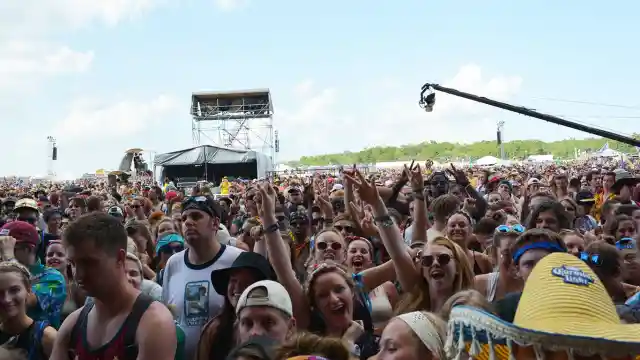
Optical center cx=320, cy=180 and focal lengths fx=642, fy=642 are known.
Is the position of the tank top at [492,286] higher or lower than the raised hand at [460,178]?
lower

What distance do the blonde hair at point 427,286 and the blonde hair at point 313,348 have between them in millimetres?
1250

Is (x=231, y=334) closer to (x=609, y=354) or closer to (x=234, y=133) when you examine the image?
(x=609, y=354)

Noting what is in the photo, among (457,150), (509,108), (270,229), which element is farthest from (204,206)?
(457,150)

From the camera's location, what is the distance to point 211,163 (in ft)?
83.3

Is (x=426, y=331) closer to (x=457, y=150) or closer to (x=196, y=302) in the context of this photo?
(x=196, y=302)

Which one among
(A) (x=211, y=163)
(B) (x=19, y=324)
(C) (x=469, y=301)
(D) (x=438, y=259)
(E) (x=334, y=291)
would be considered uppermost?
(A) (x=211, y=163)

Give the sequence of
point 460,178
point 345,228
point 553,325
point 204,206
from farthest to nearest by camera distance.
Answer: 1. point 460,178
2. point 345,228
3. point 204,206
4. point 553,325

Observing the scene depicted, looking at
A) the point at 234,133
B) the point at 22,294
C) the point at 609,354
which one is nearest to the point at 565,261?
the point at 609,354

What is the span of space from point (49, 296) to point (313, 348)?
250 centimetres

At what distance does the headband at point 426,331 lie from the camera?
2429 millimetres

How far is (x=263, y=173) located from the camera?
2764 cm

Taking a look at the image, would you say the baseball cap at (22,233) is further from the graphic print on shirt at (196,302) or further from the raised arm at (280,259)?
the raised arm at (280,259)

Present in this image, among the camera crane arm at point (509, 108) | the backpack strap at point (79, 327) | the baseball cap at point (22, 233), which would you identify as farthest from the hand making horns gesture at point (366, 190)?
the camera crane arm at point (509, 108)

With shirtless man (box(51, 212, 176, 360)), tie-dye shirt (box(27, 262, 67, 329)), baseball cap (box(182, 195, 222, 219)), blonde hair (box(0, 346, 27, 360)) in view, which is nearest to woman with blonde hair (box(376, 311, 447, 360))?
shirtless man (box(51, 212, 176, 360))
